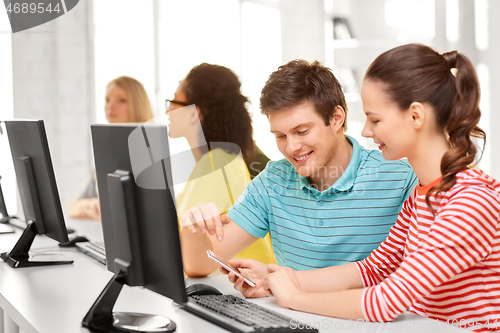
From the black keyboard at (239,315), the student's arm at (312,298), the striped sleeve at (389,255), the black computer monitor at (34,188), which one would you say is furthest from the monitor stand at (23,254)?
the striped sleeve at (389,255)

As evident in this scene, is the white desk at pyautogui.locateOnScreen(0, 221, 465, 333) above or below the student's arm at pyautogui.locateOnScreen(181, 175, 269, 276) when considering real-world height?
below

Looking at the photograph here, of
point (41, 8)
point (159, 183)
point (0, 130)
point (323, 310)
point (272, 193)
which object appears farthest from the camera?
point (41, 8)

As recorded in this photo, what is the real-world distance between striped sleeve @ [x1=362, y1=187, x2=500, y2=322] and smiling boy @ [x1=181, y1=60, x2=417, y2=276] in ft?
1.54

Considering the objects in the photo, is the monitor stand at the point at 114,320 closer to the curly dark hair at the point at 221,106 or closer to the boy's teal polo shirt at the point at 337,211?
the boy's teal polo shirt at the point at 337,211

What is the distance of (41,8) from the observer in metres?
3.95

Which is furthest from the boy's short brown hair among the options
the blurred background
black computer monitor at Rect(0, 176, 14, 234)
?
the blurred background

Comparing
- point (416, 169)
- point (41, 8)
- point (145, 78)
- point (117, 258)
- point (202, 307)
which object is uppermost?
point (41, 8)

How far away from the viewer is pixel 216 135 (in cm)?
214

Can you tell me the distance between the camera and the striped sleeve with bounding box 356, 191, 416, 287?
1.28 m

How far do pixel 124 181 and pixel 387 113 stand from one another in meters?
0.59

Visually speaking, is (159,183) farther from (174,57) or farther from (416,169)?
(174,57)

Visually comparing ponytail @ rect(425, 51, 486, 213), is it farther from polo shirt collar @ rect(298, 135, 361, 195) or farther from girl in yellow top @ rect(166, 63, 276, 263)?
girl in yellow top @ rect(166, 63, 276, 263)

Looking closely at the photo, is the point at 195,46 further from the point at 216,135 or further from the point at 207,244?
the point at 207,244

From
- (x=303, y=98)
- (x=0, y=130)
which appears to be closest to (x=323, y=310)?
(x=303, y=98)
